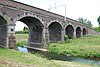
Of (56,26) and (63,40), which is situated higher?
(56,26)

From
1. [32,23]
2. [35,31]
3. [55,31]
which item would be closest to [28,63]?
[32,23]

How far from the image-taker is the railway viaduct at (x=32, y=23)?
79.2ft

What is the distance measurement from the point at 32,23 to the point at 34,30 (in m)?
1.98

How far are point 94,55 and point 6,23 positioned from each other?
1274 centimetres

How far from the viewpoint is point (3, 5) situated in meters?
23.5

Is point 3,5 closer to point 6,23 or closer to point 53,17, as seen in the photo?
point 6,23

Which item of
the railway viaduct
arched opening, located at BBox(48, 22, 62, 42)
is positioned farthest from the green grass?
arched opening, located at BBox(48, 22, 62, 42)

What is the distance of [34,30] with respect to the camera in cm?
3538

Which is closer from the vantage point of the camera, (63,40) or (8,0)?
(8,0)

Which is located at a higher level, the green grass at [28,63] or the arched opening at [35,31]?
the arched opening at [35,31]

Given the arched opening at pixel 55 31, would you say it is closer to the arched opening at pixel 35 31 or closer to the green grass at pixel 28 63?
the arched opening at pixel 35 31

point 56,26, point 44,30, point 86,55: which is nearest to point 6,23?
point 44,30

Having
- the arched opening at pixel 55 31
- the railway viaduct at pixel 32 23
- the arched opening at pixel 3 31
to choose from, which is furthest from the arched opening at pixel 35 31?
the arched opening at pixel 3 31

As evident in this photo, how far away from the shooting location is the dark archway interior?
32588 mm
